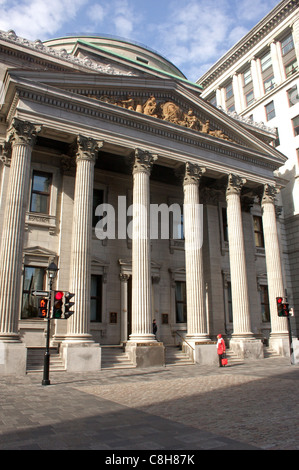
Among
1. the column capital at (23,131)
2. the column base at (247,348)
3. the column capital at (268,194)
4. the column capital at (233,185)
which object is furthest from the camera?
the column capital at (268,194)

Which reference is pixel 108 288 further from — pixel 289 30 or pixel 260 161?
pixel 289 30

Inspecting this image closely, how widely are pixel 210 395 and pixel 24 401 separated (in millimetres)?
5031

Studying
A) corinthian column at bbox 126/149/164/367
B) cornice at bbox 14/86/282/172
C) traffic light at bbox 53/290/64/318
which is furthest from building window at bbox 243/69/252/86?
traffic light at bbox 53/290/64/318

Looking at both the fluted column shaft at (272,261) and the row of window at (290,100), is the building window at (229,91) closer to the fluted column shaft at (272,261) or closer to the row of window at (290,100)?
the row of window at (290,100)

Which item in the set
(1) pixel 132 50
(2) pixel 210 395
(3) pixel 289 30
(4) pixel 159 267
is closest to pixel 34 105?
(4) pixel 159 267

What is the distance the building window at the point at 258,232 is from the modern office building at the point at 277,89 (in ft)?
8.81

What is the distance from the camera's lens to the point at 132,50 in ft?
136

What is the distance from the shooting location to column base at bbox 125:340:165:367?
1838 cm

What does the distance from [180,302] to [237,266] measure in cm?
487

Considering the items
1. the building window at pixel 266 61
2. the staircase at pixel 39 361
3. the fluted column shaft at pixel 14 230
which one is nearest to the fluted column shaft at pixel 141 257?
the staircase at pixel 39 361

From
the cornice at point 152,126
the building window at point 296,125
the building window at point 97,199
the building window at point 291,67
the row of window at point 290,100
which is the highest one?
the building window at point 291,67

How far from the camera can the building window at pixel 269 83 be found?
43.9 meters

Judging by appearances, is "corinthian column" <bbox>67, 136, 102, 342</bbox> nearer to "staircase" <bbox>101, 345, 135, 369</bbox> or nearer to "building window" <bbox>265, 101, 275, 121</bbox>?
"staircase" <bbox>101, 345, 135, 369</bbox>

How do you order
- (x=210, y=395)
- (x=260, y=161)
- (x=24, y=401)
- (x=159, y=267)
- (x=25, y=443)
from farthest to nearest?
(x=260, y=161), (x=159, y=267), (x=210, y=395), (x=24, y=401), (x=25, y=443)
